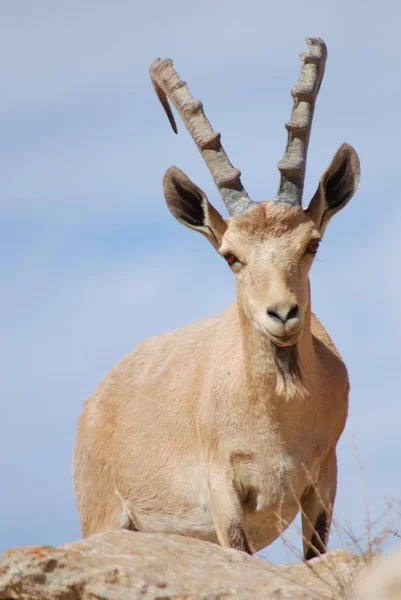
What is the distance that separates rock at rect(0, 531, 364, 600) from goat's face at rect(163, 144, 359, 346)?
231 cm

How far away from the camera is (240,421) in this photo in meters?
10.4

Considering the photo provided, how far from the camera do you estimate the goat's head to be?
958cm

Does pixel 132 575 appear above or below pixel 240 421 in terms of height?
below

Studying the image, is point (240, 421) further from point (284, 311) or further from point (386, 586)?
point (386, 586)

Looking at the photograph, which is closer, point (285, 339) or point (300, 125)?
point (285, 339)

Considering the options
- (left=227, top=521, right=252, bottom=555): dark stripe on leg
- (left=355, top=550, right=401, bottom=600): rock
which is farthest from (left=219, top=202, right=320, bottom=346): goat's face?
(left=355, top=550, right=401, bottom=600): rock

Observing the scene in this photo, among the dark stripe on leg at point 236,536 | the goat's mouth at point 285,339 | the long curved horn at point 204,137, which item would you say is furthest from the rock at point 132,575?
the long curved horn at point 204,137

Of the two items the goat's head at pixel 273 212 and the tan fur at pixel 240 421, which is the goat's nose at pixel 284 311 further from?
the tan fur at pixel 240 421

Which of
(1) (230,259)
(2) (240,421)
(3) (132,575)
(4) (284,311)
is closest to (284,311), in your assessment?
(4) (284,311)

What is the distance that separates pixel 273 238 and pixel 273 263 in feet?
1.02

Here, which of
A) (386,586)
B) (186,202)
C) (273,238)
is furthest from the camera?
(186,202)

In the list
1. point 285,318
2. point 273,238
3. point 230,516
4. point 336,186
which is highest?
point 336,186

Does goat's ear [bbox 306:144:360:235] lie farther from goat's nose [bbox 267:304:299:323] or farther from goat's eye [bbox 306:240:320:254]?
goat's nose [bbox 267:304:299:323]

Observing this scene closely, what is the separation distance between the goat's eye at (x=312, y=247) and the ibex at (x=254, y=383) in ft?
0.04
